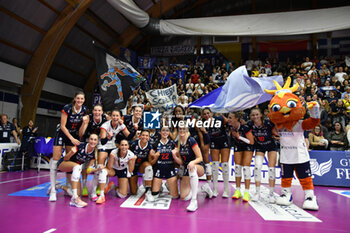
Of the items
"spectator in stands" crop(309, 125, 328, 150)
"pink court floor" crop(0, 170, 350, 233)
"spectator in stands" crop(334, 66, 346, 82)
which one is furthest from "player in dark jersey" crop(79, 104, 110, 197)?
"spectator in stands" crop(334, 66, 346, 82)

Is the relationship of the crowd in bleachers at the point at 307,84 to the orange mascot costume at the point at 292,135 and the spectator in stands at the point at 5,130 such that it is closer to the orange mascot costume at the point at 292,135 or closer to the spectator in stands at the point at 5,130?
the orange mascot costume at the point at 292,135

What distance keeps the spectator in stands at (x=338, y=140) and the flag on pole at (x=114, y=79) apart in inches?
243

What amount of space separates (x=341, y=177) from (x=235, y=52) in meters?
12.7

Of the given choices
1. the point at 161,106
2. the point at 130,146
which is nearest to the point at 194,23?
the point at 161,106

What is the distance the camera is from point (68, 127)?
185 inches

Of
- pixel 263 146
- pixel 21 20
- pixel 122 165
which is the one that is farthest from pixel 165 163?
pixel 21 20

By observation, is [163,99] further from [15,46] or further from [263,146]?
[15,46]

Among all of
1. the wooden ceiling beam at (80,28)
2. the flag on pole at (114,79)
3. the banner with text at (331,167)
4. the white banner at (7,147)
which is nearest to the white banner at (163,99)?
the flag on pole at (114,79)

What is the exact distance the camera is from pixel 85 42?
50.2 feet

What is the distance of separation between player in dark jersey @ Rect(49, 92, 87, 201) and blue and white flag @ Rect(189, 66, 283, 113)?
10.5 feet

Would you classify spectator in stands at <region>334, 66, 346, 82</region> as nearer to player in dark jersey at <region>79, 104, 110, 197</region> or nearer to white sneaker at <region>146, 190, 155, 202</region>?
white sneaker at <region>146, 190, 155, 202</region>

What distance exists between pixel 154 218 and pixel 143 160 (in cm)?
164

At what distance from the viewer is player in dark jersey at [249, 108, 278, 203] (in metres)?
4.60

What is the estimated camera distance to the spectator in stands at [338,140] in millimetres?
7027
